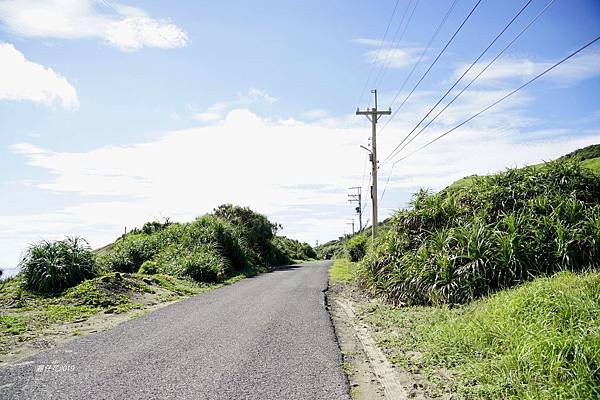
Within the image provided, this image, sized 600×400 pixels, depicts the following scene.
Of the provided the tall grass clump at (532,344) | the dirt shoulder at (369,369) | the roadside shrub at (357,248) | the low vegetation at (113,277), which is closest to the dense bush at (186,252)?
the low vegetation at (113,277)

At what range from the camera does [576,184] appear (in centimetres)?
1221

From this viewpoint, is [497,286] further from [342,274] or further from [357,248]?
[357,248]

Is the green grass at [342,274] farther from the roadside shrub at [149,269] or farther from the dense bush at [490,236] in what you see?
the roadside shrub at [149,269]

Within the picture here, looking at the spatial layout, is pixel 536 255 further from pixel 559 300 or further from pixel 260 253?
pixel 260 253

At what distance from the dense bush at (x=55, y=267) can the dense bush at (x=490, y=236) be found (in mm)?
9114

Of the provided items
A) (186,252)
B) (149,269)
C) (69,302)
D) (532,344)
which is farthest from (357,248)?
(532,344)

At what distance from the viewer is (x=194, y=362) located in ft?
22.2

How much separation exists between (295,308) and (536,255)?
19.0 ft

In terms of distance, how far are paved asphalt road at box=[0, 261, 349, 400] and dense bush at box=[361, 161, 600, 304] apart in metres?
2.88

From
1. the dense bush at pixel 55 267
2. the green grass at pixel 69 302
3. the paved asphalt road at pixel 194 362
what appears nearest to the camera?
the paved asphalt road at pixel 194 362

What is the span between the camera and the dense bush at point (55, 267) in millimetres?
13812

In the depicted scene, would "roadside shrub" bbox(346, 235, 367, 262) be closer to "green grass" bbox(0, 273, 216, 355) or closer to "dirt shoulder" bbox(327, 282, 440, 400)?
"green grass" bbox(0, 273, 216, 355)

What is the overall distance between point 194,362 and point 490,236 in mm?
7473

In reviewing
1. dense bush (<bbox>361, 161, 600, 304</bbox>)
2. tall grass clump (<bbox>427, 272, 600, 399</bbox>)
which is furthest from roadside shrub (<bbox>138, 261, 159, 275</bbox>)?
tall grass clump (<bbox>427, 272, 600, 399</bbox>)
